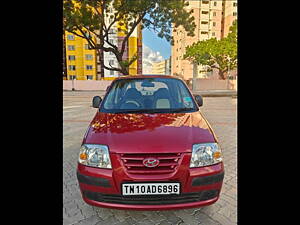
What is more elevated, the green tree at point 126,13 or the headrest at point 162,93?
the green tree at point 126,13

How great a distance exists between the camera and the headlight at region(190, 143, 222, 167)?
1.78m

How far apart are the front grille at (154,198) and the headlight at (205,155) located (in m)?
0.27

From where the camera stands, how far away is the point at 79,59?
4138 centimetres

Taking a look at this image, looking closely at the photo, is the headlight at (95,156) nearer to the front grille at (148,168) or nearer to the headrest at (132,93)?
the front grille at (148,168)

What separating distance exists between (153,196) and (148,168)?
257 mm

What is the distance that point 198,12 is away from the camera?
160 feet

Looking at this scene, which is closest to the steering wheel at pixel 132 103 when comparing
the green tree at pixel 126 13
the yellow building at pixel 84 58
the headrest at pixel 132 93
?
the headrest at pixel 132 93

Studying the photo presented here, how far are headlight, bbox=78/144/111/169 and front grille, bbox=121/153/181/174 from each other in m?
0.18

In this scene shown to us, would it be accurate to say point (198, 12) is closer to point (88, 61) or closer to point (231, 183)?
point (88, 61)

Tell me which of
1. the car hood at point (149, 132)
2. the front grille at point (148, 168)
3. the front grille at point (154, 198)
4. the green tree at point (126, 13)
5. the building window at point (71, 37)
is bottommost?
the front grille at point (154, 198)

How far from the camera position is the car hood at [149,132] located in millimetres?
1752

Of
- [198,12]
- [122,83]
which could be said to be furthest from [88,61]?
[122,83]
